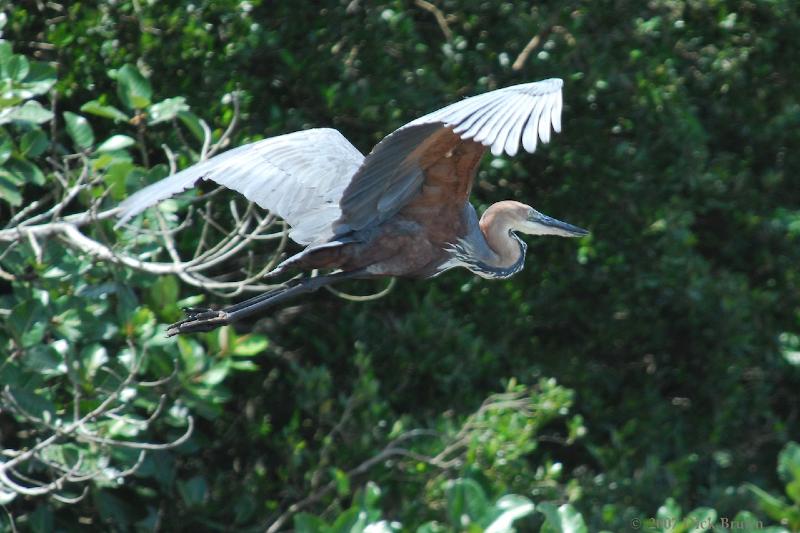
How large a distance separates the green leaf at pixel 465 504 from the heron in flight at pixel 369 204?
0.73 m

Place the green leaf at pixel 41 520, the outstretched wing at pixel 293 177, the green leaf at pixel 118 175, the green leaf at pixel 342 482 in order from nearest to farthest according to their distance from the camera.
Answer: the outstretched wing at pixel 293 177 → the green leaf at pixel 118 175 → the green leaf at pixel 41 520 → the green leaf at pixel 342 482

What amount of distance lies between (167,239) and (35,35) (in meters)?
1.69

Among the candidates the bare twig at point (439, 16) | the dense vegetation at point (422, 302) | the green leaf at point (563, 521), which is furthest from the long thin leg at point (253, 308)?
the bare twig at point (439, 16)

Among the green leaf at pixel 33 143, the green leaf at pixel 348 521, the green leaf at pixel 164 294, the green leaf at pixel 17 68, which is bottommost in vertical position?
the green leaf at pixel 348 521

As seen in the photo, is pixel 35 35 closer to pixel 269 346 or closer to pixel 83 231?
pixel 83 231

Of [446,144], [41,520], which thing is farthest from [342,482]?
[446,144]

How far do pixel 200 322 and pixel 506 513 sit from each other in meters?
1.20

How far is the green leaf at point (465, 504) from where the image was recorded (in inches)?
185

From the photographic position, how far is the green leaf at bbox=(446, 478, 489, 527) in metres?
4.70

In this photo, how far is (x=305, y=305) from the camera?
21.0 feet

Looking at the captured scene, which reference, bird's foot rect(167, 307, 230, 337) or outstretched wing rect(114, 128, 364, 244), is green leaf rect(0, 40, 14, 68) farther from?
bird's foot rect(167, 307, 230, 337)

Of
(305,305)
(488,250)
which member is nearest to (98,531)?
(305,305)

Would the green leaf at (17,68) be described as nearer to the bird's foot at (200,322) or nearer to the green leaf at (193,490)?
the bird's foot at (200,322)

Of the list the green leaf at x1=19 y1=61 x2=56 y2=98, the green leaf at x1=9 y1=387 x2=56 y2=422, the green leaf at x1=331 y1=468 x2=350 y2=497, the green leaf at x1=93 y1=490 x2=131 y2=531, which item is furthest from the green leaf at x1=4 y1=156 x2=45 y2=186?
the green leaf at x1=331 y1=468 x2=350 y2=497
